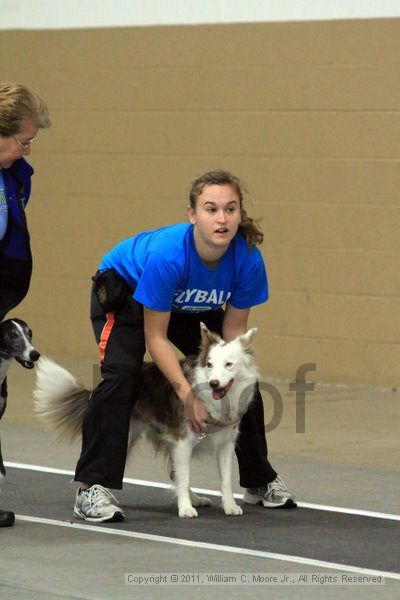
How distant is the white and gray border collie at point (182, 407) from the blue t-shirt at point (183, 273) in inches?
8.0

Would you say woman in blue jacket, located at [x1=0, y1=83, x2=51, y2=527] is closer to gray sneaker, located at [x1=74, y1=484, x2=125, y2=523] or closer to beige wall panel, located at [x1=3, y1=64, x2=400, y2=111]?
gray sneaker, located at [x1=74, y1=484, x2=125, y2=523]

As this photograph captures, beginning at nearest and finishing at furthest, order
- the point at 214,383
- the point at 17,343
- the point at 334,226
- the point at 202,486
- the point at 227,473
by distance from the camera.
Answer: the point at 17,343
the point at 214,383
the point at 227,473
the point at 202,486
the point at 334,226

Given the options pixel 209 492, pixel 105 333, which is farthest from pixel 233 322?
pixel 209 492

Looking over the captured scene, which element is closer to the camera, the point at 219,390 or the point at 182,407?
the point at 219,390

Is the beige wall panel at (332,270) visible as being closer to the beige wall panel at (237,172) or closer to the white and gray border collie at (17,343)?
the beige wall panel at (237,172)

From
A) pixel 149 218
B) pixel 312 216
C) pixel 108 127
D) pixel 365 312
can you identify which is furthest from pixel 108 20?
pixel 365 312

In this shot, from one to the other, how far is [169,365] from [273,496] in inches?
36.5

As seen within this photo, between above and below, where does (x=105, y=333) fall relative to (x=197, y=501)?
above

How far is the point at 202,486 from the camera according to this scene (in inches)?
269

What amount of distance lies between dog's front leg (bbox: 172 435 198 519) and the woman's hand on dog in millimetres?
100

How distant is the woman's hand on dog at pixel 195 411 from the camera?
5793 mm

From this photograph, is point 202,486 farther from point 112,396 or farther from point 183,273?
→ point 183,273

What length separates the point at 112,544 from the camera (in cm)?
540

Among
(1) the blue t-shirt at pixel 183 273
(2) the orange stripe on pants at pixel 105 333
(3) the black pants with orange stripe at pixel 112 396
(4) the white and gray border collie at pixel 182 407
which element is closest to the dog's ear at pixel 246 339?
(4) the white and gray border collie at pixel 182 407
